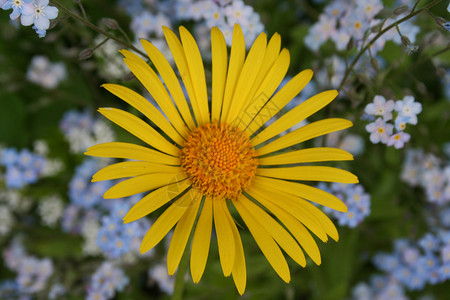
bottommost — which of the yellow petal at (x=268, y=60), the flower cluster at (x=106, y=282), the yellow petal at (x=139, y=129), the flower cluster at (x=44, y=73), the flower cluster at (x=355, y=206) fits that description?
the flower cluster at (x=355, y=206)

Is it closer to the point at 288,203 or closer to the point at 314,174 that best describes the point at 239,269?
the point at 288,203

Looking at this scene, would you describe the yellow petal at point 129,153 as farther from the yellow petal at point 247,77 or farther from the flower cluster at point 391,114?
the flower cluster at point 391,114

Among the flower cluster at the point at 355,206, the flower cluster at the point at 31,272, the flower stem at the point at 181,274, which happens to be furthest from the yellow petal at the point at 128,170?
the flower cluster at the point at 31,272

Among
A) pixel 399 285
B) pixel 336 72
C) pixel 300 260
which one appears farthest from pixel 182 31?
pixel 399 285

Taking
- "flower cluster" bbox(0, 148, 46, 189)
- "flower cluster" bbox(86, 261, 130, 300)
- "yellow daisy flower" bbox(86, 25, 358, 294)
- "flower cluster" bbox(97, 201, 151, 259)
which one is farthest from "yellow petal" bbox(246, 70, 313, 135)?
"flower cluster" bbox(0, 148, 46, 189)

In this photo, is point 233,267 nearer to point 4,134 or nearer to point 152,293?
point 152,293

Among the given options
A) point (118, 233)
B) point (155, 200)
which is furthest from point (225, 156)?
point (118, 233)
